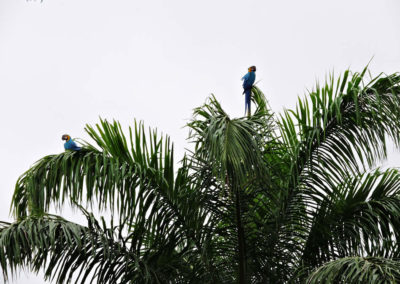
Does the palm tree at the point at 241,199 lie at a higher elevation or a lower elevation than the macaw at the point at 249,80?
lower

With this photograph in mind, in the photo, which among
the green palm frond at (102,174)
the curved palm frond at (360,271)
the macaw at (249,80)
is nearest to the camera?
the curved palm frond at (360,271)

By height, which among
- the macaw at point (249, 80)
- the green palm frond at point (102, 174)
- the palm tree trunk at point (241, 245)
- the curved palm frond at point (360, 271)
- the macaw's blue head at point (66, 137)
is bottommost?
the curved palm frond at point (360, 271)

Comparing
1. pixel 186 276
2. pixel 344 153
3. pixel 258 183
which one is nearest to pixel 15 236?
pixel 186 276

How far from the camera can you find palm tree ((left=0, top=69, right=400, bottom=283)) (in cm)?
530

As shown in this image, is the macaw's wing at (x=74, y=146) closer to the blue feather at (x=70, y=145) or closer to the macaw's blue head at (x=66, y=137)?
the blue feather at (x=70, y=145)

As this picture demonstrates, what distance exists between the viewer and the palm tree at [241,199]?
5297 mm

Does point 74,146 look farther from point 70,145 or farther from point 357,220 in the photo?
point 357,220

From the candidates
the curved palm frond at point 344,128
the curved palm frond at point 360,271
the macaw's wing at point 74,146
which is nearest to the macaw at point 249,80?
the curved palm frond at point 344,128

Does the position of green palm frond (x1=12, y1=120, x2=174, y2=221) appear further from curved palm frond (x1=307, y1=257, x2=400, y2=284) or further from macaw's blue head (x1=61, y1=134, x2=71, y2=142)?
curved palm frond (x1=307, y1=257, x2=400, y2=284)

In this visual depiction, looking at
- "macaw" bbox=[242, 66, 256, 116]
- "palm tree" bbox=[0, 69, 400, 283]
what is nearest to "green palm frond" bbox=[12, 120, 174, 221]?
"palm tree" bbox=[0, 69, 400, 283]

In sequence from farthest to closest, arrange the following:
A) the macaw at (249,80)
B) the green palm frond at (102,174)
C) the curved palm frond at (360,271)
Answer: the macaw at (249,80), the green palm frond at (102,174), the curved palm frond at (360,271)

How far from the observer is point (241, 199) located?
548cm

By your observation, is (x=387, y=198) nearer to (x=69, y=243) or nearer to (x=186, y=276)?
(x=186, y=276)

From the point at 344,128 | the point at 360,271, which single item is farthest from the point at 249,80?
the point at 360,271
